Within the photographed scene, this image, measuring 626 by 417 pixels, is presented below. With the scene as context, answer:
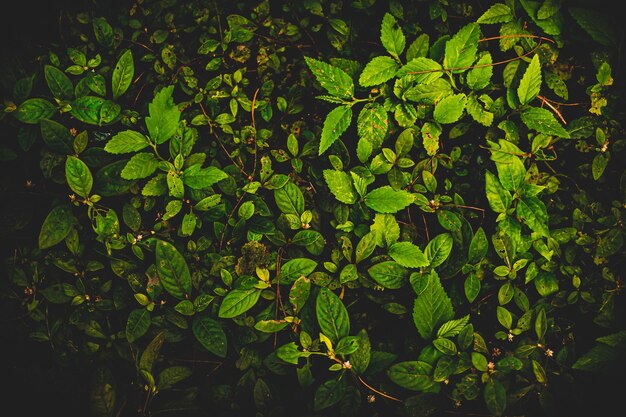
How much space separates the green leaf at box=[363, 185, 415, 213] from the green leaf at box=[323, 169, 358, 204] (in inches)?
2.7

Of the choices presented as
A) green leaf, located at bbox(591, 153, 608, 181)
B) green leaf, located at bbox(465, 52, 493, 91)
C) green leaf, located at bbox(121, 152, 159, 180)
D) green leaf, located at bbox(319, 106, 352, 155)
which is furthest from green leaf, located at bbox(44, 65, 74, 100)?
green leaf, located at bbox(591, 153, 608, 181)

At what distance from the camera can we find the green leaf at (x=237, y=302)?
1771 millimetres

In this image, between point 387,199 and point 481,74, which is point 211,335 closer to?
point 387,199

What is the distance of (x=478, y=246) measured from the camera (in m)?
1.86

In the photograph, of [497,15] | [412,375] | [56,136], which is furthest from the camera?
[497,15]

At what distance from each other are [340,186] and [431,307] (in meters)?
0.67

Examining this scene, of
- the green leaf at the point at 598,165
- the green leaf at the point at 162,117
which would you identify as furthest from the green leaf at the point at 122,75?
the green leaf at the point at 598,165

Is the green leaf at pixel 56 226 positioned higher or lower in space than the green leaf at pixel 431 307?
higher

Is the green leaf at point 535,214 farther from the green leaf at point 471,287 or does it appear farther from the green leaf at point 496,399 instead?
the green leaf at point 496,399

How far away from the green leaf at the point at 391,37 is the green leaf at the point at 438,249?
0.87m

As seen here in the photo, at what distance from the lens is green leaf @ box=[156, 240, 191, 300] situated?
1.81m

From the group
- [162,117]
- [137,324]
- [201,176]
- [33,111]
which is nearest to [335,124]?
[201,176]

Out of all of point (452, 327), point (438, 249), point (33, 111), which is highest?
point (33, 111)

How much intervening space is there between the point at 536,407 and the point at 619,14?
1.89m
